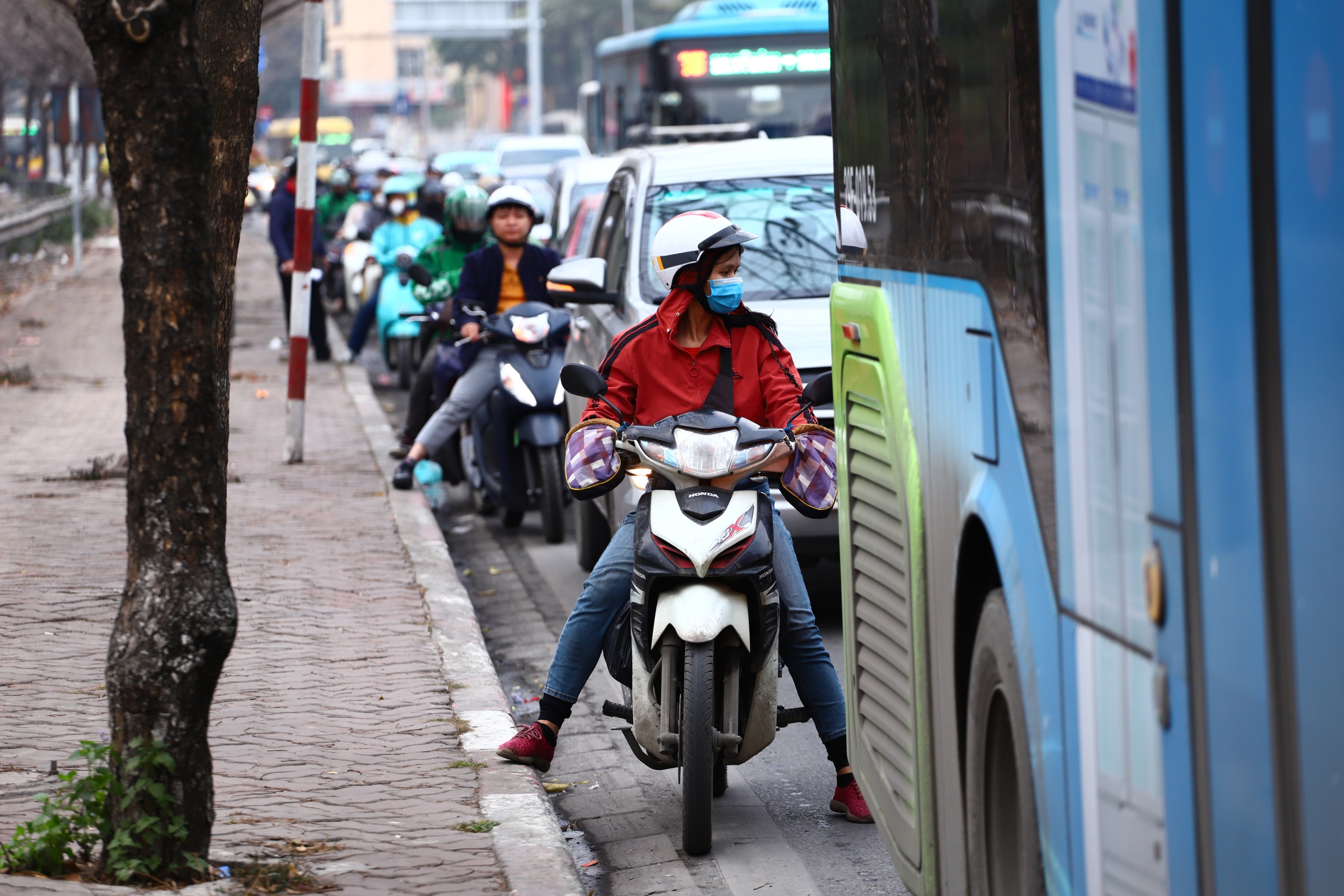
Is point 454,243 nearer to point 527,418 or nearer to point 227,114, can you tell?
point 527,418

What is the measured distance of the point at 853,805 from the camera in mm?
5344

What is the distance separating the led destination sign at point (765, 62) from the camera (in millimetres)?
19500

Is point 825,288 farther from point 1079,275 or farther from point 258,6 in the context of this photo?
point 1079,275

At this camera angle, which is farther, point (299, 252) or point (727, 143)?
point (299, 252)

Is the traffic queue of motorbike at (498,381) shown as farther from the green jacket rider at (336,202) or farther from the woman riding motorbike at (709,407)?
the green jacket rider at (336,202)

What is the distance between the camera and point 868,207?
435cm

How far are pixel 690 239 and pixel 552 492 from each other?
4.82 metres

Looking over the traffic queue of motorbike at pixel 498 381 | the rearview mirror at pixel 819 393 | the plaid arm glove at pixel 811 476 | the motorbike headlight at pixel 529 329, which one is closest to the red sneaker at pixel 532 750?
the plaid arm glove at pixel 811 476

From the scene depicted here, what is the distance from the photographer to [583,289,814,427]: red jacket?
528 cm

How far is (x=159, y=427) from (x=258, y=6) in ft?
10.8

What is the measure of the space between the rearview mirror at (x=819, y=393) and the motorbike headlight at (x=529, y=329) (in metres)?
4.84

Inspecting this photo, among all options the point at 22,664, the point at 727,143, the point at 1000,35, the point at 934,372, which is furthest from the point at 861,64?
the point at 727,143

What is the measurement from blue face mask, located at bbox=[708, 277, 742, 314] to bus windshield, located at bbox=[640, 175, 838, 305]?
3.00m

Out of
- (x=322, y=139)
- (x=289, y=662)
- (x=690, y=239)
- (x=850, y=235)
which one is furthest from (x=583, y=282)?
(x=322, y=139)
